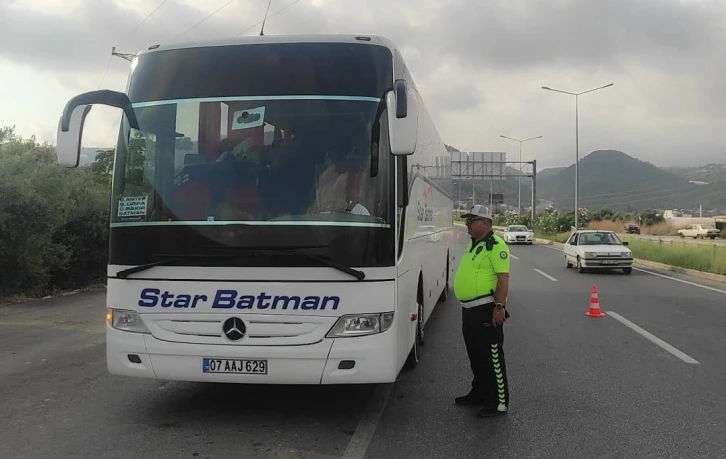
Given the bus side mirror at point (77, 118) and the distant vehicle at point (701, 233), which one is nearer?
the bus side mirror at point (77, 118)

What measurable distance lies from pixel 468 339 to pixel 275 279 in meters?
1.85

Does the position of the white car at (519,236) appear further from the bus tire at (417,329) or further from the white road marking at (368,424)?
the white road marking at (368,424)

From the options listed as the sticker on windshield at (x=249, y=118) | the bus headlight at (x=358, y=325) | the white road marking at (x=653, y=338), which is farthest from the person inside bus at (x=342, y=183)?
the white road marking at (x=653, y=338)

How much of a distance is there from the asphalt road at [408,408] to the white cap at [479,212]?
1.70 m

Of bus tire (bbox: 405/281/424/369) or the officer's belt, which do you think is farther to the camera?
bus tire (bbox: 405/281/424/369)

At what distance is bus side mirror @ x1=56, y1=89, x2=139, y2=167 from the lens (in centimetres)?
532

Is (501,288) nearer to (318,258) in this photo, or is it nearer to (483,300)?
(483,300)

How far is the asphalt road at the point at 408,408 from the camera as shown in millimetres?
4797

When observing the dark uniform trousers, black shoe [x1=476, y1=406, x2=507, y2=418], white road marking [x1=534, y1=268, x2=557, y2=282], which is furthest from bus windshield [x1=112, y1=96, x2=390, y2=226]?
white road marking [x1=534, y1=268, x2=557, y2=282]

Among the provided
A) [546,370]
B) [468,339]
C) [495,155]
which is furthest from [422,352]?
[495,155]

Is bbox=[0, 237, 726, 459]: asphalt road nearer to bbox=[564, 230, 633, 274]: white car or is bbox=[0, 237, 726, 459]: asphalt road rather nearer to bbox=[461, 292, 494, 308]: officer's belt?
bbox=[461, 292, 494, 308]: officer's belt

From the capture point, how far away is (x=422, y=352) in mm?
8258

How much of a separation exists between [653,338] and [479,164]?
53.5 meters

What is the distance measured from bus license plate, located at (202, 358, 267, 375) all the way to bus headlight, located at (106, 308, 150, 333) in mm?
614
